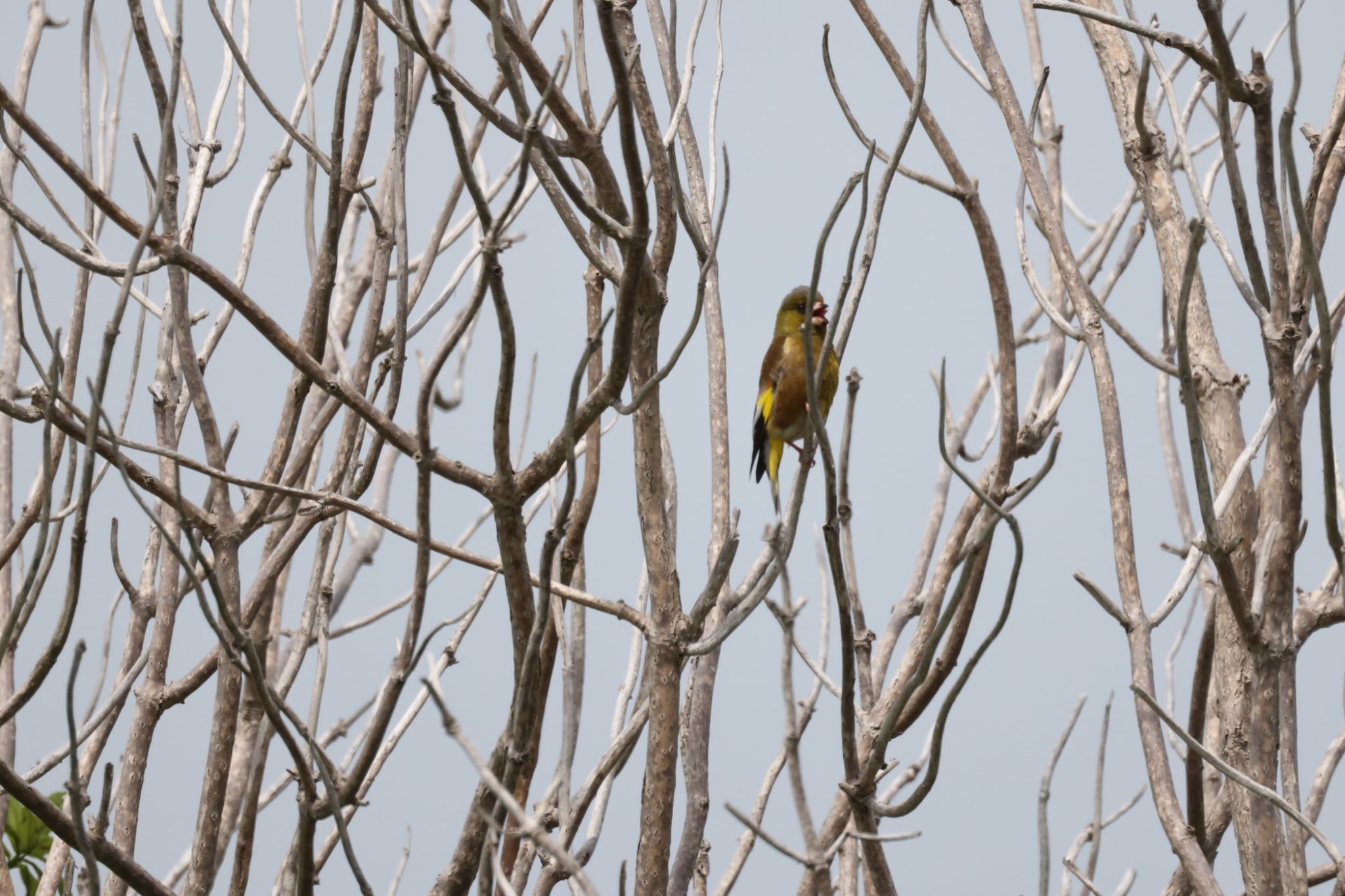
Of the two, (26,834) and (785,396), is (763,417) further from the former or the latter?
(26,834)

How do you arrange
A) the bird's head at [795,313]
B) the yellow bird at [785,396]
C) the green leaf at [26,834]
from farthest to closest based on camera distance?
1. the bird's head at [795,313]
2. the yellow bird at [785,396]
3. the green leaf at [26,834]

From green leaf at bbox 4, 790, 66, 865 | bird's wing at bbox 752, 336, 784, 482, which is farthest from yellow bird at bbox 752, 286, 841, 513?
green leaf at bbox 4, 790, 66, 865

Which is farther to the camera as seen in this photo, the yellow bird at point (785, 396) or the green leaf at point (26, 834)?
the yellow bird at point (785, 396)

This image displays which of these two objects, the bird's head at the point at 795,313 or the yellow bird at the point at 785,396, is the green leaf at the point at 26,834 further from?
the bird's head at the point at 795,313

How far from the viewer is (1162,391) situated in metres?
2.04

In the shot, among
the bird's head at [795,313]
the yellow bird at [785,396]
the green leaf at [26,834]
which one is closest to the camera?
the green leaf at [26,834]

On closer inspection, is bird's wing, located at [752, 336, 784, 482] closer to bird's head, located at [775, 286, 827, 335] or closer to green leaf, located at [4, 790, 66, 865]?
bird's head, located at [775, 286, 827, 335]

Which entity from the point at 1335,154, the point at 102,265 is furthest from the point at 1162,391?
the point at 102,265

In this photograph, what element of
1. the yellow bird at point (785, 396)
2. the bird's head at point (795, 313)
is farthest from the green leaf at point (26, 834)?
the bird's head at point (795, 313)

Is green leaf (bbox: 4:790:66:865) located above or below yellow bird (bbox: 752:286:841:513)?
below

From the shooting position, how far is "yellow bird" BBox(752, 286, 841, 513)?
3.69 metres

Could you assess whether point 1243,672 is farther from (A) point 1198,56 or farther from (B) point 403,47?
(B) point 403,47

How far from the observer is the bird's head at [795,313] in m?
3.85

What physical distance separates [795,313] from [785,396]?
0.44 m
